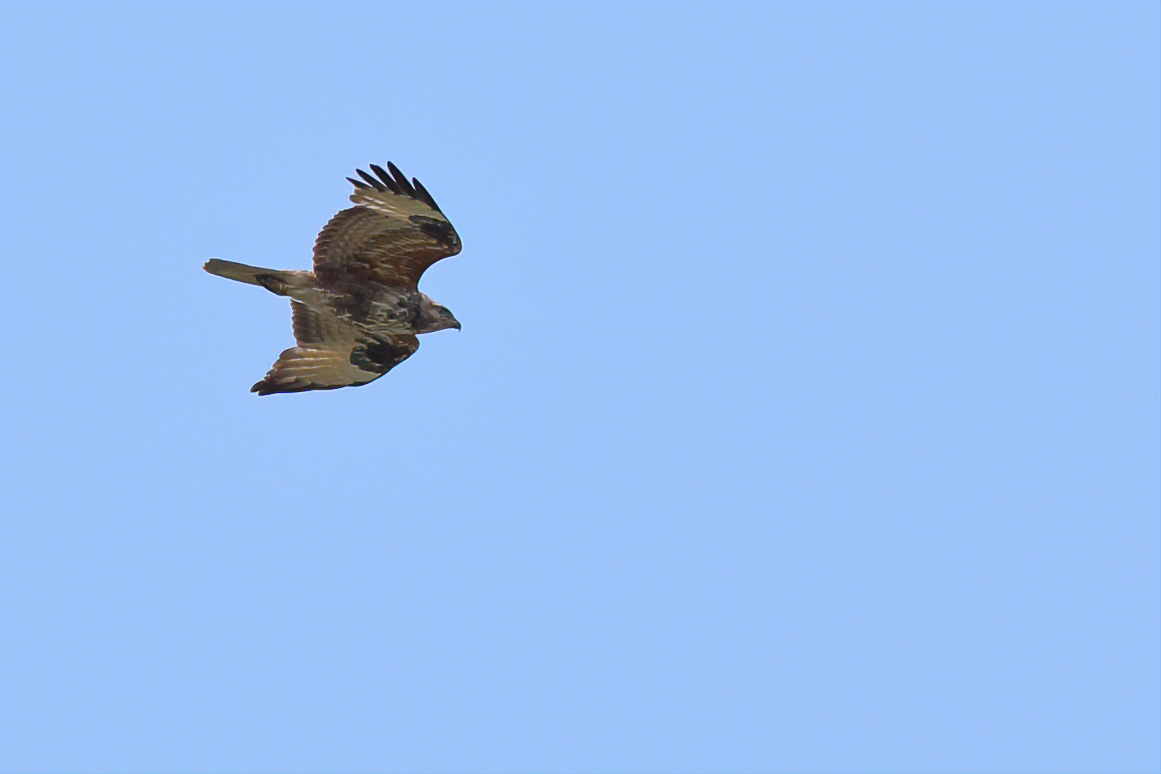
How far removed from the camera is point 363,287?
16.1 metres

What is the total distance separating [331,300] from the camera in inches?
639

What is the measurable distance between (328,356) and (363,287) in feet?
4.45

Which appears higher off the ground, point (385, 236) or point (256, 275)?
point (385, 236)

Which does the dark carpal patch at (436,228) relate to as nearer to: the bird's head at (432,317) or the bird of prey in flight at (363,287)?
the bird of prey in flight at (363,287)

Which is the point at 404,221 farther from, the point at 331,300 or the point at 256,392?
the point at 256,392

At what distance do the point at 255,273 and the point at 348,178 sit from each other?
4.56 feet

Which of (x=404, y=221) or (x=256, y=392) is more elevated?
(x=404, y=221)

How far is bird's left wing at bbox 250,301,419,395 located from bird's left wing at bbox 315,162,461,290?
36.6 inches

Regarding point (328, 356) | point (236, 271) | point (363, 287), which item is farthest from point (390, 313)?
point (236, 271)

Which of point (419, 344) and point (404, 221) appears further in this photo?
point (419, 344)

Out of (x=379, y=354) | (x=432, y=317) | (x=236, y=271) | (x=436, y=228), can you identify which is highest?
(x=436, y=228)

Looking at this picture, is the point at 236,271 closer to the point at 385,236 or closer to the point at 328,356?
the point at 385,236

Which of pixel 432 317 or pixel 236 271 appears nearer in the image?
pixel 236 271

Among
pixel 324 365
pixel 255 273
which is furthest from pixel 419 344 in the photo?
pixel 255 273
